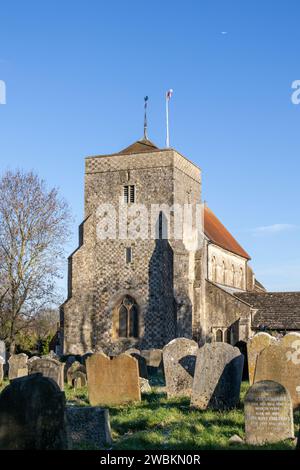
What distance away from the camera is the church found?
93.7 ft

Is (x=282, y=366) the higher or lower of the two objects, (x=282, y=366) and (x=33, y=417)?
the higher

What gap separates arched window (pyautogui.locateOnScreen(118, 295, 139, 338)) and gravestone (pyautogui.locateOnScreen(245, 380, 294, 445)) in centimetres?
2090

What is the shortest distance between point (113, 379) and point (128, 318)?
1705cm

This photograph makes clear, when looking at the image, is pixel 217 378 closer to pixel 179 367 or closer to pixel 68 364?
pixel 179 367

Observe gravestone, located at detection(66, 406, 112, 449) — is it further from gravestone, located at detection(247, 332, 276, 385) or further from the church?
the church

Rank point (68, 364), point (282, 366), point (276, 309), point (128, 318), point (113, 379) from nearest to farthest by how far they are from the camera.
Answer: point (282, 366), point (113, 379), point (68, 364), point (128, 318), point (276, 309)

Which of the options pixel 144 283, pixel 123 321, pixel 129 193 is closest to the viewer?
pixel 144 283

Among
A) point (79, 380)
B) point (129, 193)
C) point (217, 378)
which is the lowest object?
point (79, 380)

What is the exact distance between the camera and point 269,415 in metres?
8.28

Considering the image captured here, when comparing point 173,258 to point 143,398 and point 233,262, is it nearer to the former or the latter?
point 233,262

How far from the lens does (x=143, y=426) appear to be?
9.78 metres

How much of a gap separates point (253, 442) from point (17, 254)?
22.5 m

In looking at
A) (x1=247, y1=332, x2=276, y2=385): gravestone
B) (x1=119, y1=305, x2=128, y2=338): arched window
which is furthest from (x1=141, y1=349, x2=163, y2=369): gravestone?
(x1=247, y1=332, x2=276, y2=385): gravestone

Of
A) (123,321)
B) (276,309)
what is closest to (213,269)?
(276,309)
